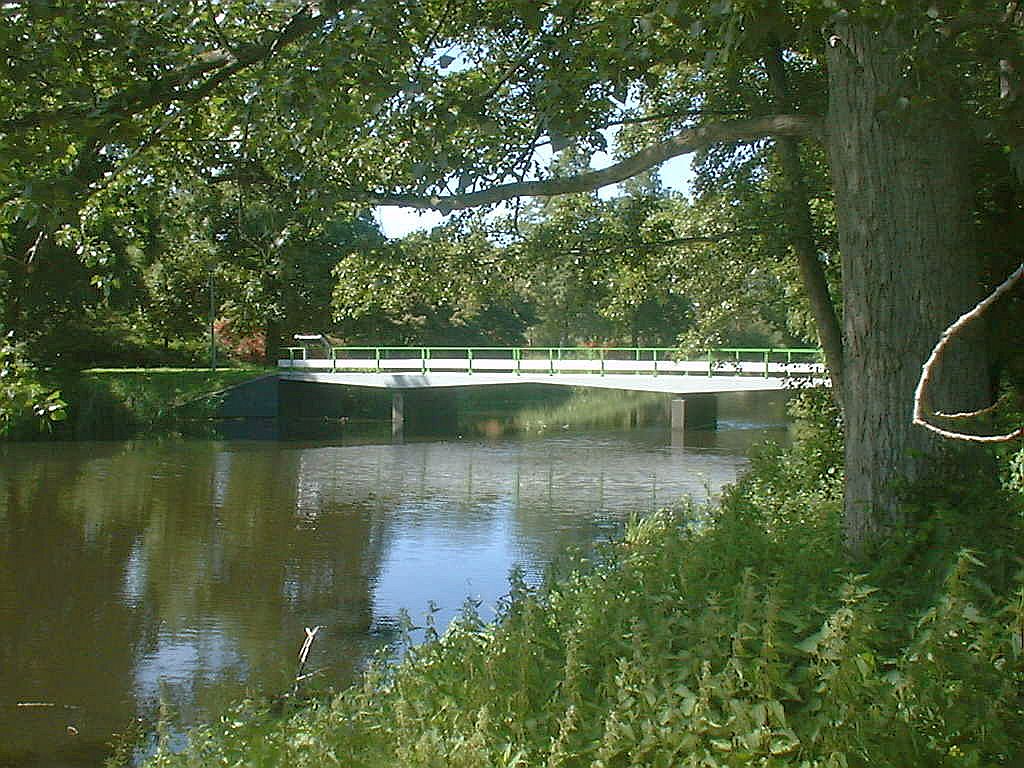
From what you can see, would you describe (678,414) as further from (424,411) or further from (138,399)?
(138,399)

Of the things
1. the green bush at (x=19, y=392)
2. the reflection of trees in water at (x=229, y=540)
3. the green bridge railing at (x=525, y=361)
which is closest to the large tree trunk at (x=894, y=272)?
the green bush at (x=19, y=392)

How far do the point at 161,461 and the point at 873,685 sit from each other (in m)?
22.7

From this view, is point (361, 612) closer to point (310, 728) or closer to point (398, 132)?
point (398, 132)

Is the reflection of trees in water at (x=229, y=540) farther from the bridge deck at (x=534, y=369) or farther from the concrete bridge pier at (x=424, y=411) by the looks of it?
the concrete bridge pier at (x=424, y=411)

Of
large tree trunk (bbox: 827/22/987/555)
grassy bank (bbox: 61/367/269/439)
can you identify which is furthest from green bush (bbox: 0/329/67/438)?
grassy bank (bbox: 61/367/269/439)

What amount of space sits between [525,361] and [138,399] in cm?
1168

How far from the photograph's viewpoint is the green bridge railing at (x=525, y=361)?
1294 inches

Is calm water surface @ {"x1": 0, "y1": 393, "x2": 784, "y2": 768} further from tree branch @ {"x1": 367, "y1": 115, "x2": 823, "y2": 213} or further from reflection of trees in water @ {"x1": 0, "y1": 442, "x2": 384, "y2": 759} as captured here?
tree branch @ {"x1": 367, "y1": 115, "x2": 823, "y2": 213}

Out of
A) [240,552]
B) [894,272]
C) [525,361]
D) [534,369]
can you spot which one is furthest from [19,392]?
[525,361]

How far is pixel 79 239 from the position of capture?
5.84 meters

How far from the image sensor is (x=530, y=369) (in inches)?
1407

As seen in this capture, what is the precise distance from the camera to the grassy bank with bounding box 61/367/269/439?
31.9 m

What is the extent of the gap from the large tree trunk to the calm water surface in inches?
136

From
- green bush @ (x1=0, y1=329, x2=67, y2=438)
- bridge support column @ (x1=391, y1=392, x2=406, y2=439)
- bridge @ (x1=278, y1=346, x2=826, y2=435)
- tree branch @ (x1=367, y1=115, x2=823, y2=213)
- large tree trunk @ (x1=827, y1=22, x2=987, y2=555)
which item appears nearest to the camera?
large tree trunk @ (x1=827, y1=22, x2=987, y2=555)
